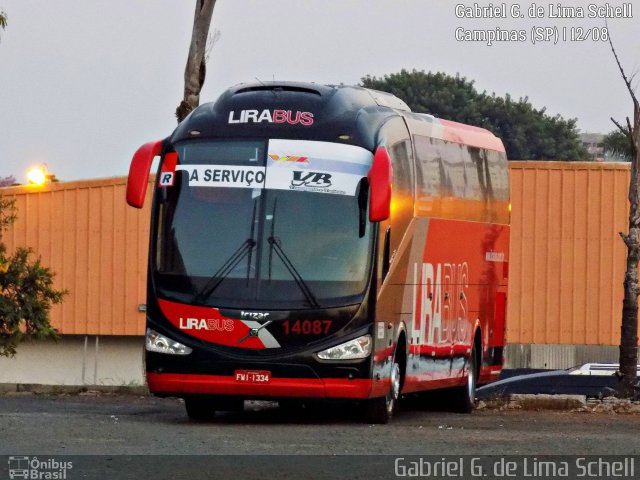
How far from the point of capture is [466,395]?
888 inches

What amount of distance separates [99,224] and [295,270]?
94.9ft

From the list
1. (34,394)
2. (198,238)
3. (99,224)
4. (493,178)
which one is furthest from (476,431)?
(99,224)

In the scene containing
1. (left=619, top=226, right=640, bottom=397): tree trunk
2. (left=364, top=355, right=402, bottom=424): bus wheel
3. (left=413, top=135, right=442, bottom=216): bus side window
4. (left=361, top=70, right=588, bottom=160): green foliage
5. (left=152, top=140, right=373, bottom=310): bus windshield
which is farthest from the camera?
(left=361, top=70, right=588, bottom=160): green foliage

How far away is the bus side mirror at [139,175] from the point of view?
17891 mm

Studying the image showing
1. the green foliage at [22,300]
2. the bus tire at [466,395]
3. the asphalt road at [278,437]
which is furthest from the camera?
the green foliage at [22,300]

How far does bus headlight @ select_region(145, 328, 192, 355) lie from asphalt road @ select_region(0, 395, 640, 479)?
0.75 meters

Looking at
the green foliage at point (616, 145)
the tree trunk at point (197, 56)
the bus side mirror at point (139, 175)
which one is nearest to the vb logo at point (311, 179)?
the bus side mirror at point (139, 175)

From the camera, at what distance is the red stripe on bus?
688 inches

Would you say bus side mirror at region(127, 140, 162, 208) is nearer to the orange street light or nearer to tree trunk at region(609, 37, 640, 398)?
tree trunk at region(609, 37, 640, 398)

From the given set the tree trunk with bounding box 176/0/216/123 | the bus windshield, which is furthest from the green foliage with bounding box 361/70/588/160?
the bus windshield
